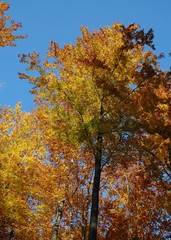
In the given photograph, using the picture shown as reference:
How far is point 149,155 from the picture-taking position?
1009 centimetres

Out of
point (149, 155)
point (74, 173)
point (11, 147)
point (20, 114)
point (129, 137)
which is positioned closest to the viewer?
point (129, 137)

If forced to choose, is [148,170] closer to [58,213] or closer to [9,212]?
[58,213]

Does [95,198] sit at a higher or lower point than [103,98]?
lower

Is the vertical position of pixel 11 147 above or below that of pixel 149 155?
above

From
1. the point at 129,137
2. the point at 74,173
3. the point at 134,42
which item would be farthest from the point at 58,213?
the point at 134,42

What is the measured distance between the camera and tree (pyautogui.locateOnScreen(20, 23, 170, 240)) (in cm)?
839

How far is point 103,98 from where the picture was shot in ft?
29.3

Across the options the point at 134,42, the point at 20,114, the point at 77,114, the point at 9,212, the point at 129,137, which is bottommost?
the point at 9,212

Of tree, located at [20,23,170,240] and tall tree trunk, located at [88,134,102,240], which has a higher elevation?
tree, located at [20,23,170,240]

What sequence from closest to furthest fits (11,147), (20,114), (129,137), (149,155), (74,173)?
1. (129,137)
2. (149,155)
3. (74,173)
4. (11,147)
5. (20,114)

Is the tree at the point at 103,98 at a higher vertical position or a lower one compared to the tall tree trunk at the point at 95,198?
higher

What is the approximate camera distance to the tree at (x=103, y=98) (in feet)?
27.5

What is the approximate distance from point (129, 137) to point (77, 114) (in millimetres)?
Result: 1908

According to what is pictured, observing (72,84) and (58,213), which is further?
(58,213)
